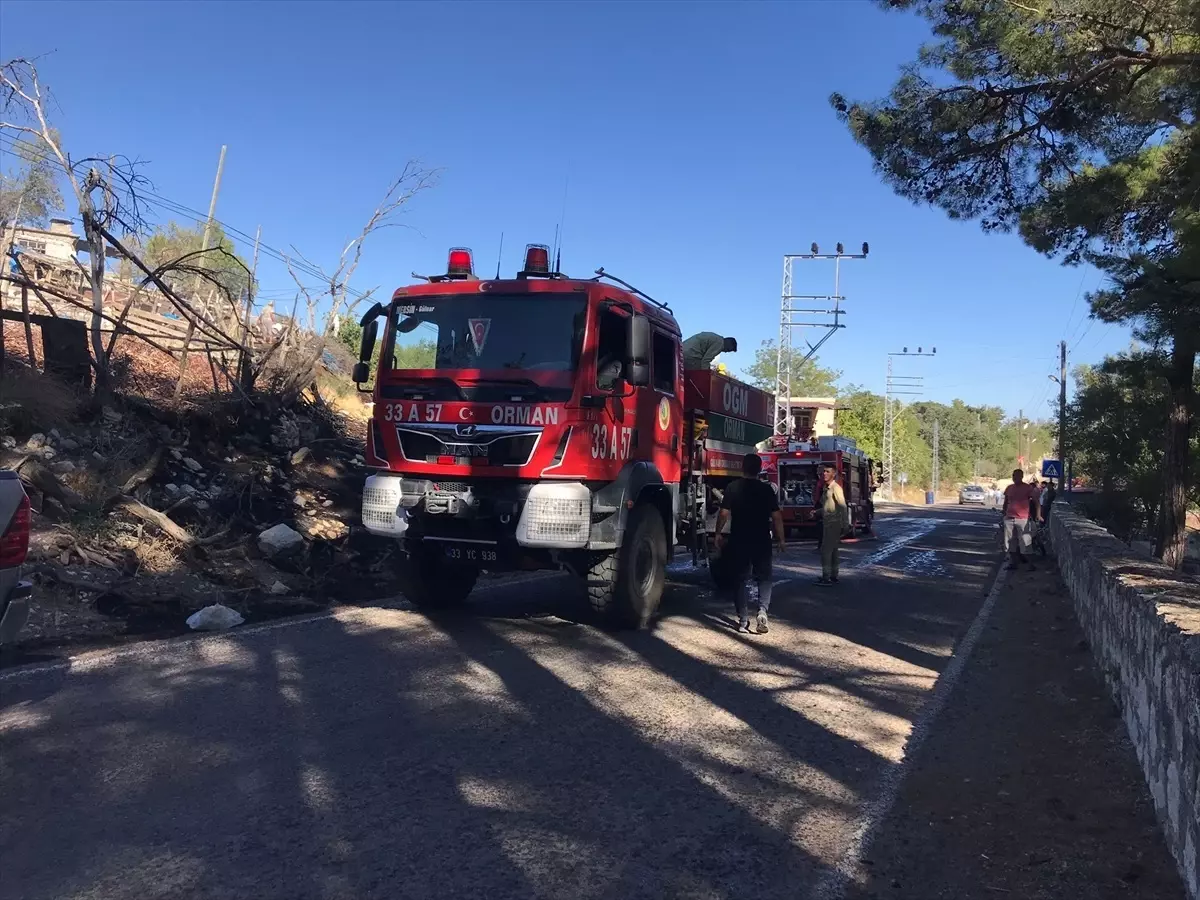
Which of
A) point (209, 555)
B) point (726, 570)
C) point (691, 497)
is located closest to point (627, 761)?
point (691, 497)

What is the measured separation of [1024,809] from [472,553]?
4863 millimetres

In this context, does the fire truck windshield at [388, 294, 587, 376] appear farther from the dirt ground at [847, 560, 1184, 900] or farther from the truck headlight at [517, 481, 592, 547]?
the dirt ground at [847, 560, 1184, 900]

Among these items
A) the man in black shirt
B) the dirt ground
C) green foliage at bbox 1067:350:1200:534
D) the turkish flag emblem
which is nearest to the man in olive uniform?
the man in black shirt

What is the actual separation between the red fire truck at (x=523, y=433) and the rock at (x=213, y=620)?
144 cm

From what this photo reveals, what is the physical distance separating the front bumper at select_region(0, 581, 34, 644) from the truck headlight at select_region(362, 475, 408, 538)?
3193mm

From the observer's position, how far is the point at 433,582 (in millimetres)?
9195

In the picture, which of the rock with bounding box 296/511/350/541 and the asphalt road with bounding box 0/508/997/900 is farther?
the rock with bounding box 296/511/350/541

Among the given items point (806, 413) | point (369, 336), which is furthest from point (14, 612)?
point (806, 413)

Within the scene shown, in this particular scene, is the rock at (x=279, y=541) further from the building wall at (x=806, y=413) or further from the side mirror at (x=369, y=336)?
the building wall at (x=806, y=413)

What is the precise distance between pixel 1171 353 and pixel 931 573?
5639 mm

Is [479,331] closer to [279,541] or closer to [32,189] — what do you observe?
[279,541]

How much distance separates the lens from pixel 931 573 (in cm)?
1565

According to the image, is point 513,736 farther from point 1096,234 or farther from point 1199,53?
point 1096,234

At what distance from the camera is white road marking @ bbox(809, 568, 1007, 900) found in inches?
150
